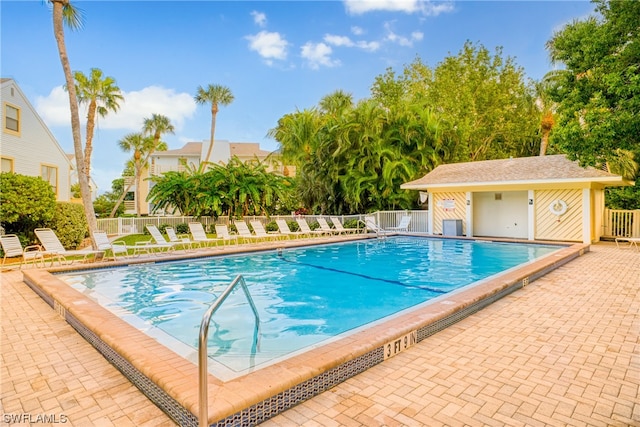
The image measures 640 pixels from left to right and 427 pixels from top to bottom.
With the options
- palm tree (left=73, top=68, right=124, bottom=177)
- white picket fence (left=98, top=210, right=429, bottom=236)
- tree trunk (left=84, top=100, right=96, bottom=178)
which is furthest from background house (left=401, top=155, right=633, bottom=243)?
palm tree (left=73, top=68, right=124, bottom=177)

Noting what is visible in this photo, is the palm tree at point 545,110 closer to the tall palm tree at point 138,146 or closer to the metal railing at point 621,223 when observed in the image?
the metal railing at point 621,223

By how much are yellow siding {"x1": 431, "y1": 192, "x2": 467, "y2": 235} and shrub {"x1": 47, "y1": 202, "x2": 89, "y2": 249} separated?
51.8 ft

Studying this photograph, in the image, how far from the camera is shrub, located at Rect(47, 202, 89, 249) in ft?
43.9

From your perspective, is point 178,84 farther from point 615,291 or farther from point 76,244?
point 615,291

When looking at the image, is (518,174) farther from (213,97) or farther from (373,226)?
(213,97)

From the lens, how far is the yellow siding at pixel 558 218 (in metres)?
14.9

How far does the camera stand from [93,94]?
72.3 ft

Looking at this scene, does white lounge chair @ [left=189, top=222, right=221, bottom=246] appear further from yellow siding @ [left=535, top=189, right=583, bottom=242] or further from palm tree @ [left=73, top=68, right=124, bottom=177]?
yellow siding @ [left=535, top=189, right=583, bottom=242]

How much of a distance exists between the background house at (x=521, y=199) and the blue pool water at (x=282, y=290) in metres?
2.22

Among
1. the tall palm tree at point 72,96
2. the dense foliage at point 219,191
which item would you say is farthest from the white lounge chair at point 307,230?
the tall palm tree at point 72,96

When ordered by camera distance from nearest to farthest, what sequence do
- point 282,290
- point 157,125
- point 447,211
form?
point 282,290, point 447,211, point 157,125

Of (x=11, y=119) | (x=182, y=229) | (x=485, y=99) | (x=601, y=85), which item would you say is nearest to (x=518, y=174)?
(x=601, y=85)

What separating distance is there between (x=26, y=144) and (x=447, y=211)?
20.0 meters

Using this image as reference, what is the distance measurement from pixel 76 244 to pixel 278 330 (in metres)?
12.6
